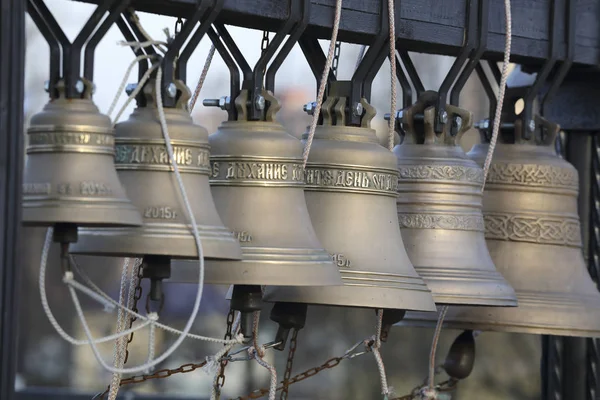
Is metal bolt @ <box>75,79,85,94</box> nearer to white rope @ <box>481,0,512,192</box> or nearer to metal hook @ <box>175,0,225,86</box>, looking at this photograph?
metal hook @ <box>175,0,225,86</box>

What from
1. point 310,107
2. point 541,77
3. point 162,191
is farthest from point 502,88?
point 162,191

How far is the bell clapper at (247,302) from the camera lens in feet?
10.0

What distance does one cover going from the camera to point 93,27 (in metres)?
2.76

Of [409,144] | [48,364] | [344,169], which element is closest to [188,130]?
[344,169]

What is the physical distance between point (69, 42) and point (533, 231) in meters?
1.60

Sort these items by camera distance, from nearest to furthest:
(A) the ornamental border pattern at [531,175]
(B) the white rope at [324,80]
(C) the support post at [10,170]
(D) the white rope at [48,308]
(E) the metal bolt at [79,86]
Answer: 1. (C) the support post at [10,170]
2. (D) the white rope at [48,308]
3. (E) the metal bolt at [79,86]
4. (B) the white rope at [324,80]
5. (A) the ornamental border pattern at [531,175]

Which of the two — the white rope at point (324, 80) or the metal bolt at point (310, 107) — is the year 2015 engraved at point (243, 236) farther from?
the metal bolt at point (310, 107)

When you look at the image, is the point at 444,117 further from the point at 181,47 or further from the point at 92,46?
the point at 92,46

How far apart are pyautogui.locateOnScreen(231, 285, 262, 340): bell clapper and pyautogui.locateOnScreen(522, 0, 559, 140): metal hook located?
108cm

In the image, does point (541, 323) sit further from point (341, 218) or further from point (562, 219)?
point (341, 218)

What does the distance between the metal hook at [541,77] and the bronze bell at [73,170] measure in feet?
4.64

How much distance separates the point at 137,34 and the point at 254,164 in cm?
38

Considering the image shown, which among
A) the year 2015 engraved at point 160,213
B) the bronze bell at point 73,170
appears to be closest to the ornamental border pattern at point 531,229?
the year 2015 engraved at point 160,213

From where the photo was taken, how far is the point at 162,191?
2822 mm
